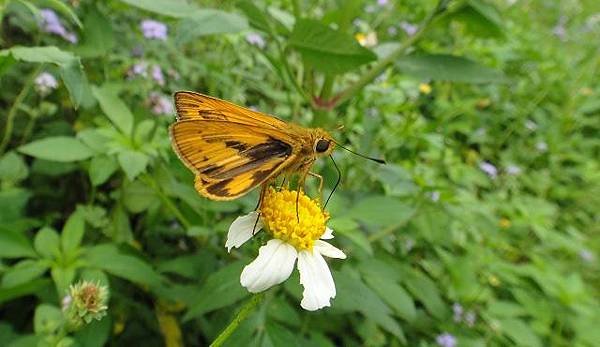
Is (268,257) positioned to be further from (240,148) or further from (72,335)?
(72,335)

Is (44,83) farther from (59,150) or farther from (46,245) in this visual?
(46,245)

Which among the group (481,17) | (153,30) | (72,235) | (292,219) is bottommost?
(72,235)

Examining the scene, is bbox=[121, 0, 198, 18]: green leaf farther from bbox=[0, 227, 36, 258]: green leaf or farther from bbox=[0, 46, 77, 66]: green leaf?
bbox=[0, 227, 36, 258]: green leaf

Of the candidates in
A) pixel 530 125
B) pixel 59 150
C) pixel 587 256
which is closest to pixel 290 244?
pixel 59 150

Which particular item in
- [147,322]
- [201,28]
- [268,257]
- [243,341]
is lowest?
[147,322]

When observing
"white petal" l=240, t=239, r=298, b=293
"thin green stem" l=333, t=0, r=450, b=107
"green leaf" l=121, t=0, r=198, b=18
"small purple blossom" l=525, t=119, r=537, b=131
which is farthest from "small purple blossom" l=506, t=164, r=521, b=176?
"white petal" l=240, t=239, r=298, b=293

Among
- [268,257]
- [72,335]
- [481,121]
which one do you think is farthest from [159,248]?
[481,121]
